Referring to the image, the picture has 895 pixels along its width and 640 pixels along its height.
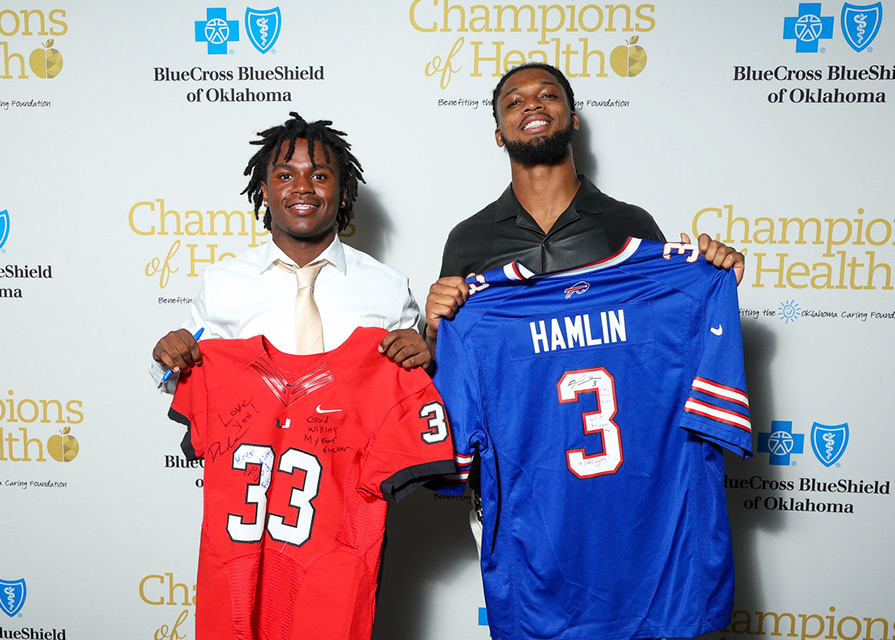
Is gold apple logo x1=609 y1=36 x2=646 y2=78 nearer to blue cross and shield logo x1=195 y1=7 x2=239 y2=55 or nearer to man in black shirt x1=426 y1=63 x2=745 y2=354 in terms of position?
man in black shirt x1=426 y1=63 x2=745 y2=354

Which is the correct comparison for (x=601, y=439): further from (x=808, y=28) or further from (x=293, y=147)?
(x=808, y=28)

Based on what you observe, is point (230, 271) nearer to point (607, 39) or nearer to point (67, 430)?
point (67, 430)

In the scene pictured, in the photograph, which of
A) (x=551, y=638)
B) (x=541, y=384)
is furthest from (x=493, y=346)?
(x=551, y=638)

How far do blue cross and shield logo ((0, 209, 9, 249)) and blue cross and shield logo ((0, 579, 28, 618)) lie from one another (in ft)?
4.16

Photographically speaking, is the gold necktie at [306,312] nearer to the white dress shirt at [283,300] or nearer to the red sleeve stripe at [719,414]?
the white dress shirt at [283,300]

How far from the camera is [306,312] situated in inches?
66.7

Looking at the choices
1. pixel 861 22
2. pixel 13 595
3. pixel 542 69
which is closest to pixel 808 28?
pixel 861 22

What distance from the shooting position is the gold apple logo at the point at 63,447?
→ 2.39 metres

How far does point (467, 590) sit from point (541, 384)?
46.7 inches

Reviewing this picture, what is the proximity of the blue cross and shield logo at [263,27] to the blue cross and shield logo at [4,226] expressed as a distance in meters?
1.09

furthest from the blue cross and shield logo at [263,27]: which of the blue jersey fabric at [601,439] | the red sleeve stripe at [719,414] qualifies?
the red sleeve stripe at [719,414]

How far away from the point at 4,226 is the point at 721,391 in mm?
2441

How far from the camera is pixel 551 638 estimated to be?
1.52 metres

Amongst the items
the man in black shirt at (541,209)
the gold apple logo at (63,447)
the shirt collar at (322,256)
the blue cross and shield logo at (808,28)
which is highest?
the blue cross and shield logo at (808,28)
